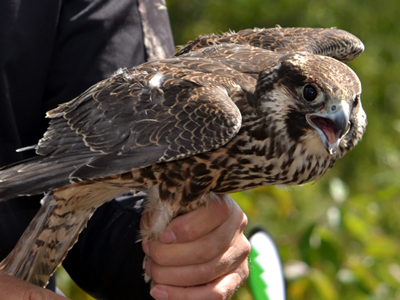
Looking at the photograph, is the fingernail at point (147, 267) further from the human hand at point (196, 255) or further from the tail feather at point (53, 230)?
the tail feather at point (53, 230)

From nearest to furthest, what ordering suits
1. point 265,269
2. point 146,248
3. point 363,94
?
point 146,248 < point 265,269 < point 363,94

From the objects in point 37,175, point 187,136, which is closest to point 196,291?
point 187,136

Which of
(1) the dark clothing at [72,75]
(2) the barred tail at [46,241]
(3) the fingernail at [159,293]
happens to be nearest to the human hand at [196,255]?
(3) the fingernail at [159,293]

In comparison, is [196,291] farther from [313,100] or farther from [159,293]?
[313,100]

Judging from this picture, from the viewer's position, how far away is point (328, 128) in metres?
2.11

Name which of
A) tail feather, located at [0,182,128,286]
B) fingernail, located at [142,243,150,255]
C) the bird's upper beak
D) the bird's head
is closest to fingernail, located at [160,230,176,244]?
fingernail, located at [142,243,150,255]

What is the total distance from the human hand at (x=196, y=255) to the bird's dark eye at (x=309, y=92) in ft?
1.91

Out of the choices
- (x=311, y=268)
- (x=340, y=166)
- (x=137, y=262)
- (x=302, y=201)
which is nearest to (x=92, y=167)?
(x=137, y=262)

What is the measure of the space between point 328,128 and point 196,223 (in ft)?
2.20

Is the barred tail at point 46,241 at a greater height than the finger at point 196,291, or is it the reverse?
the barred tail at point 46,241

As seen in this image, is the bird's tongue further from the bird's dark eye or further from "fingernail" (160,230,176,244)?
"fingernail" (160,230,176,244)

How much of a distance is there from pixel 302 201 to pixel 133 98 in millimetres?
4119

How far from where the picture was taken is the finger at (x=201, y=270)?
231 cm

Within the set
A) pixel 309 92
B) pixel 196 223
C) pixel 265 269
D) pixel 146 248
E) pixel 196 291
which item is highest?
pixel 309 92
